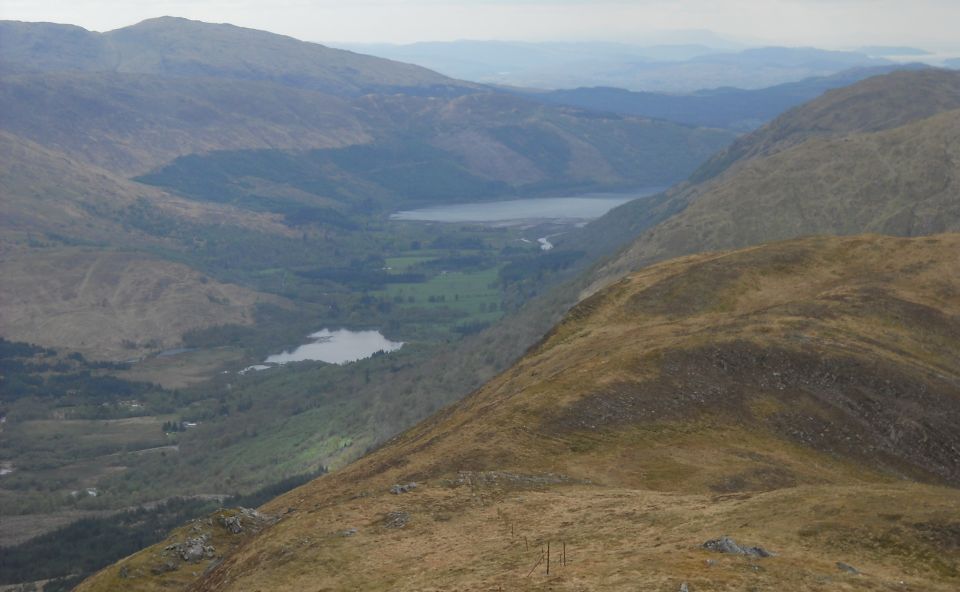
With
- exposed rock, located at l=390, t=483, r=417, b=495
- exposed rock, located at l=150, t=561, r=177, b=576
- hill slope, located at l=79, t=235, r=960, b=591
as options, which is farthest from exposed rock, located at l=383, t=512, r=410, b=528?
exposed rock, located at l=150, t=561, r=177, b=576

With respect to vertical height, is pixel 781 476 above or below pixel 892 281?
below

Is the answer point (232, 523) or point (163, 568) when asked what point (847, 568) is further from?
point (232, 523)

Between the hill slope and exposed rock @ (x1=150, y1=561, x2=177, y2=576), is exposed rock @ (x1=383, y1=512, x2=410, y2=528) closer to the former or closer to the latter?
the hill slope

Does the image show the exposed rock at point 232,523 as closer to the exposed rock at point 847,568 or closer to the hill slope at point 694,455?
the hill slope at point 694,455

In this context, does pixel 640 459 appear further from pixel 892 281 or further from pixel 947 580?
pixel 892 281

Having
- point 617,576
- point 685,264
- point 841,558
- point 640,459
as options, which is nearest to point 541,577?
point 617,576

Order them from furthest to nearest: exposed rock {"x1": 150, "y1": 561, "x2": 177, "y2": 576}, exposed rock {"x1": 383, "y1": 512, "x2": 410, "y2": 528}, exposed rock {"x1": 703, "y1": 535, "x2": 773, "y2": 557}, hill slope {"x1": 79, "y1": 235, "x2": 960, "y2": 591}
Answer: exposed rock {"x1": 150, "y1": 561, "x2": 177, "y2": 576} → exposed rock {"x1": 383, "y1": 512, "x2": 410, "y2": 528} → hill slope {"x1": 79, "y1": 235, "x2": 960, "y2": 591} → exposed rock {"x1": 703, "y1": 535, "x2": 773, "y2": 557}
